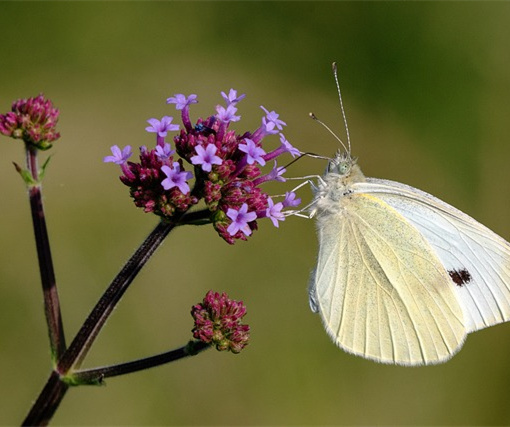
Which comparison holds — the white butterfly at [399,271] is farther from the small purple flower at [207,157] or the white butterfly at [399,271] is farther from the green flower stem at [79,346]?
the green flower stem at [79,346]

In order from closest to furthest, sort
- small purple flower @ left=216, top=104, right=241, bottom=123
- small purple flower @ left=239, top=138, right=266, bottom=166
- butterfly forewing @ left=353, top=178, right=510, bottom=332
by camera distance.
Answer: small purple flower @ left=239, top=138, right=266, bottom=166
small purple flower @ left=216, top=104, right=241, bottom=123
butterfly forewing @ left=353, top=178, right=510, bottom=332

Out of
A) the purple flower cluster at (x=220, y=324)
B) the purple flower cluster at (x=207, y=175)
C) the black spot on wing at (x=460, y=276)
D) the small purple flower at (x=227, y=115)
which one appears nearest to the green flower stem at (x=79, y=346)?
the purple flower cluster at (x=207, y=175)

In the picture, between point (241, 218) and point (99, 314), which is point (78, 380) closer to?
point (99, 314)

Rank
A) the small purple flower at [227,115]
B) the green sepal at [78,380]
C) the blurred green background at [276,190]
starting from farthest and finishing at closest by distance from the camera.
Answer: the blurred green background at [276,190]
the small purple flower at [227,115]
the green sepal at [78,380]

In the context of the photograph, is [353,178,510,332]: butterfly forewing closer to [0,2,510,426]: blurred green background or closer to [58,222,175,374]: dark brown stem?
[58,222,175,374]: dark brown stem

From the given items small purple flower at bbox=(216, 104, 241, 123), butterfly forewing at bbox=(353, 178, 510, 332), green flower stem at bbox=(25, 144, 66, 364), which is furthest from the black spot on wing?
green flower stem at bbox=(25, 144, 66, 364)

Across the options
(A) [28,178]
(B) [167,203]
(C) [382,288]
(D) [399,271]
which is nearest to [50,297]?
(A) [28,178]

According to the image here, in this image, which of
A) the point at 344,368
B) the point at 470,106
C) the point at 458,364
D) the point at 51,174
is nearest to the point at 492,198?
the point at 470,106
